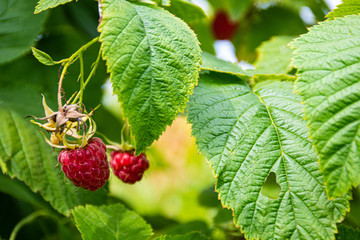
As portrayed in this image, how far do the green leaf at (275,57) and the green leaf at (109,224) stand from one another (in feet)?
2.06

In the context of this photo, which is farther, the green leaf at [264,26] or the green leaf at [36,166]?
the green leaf at [264,26]

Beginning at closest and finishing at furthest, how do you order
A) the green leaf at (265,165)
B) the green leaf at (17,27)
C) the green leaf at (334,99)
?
the green leaf at (334,99)
the green leaf at (265,165)
the green leaf at (17,27)

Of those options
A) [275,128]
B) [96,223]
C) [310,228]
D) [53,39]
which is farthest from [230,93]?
[53,39]

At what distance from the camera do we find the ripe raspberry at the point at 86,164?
881mm

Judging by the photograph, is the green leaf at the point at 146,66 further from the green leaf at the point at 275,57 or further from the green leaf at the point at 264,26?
the green leaf at the point at 264,26

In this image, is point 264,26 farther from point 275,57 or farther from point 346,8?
point 346,8

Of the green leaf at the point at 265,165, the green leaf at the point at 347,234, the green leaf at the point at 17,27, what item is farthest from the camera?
the green leaf at the point at 17,27

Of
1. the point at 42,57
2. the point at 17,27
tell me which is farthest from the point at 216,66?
the point at 17,27

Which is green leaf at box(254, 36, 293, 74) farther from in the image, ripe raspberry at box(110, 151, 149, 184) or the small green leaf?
the small green leaf

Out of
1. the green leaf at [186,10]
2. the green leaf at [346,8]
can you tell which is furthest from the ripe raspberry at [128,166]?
the green leaf at [346,8]

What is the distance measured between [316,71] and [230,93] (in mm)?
259

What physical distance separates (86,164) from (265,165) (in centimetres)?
41

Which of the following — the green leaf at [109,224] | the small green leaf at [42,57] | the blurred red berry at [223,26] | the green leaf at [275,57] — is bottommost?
the green leaf at [109,224]

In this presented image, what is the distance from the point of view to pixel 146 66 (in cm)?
79
